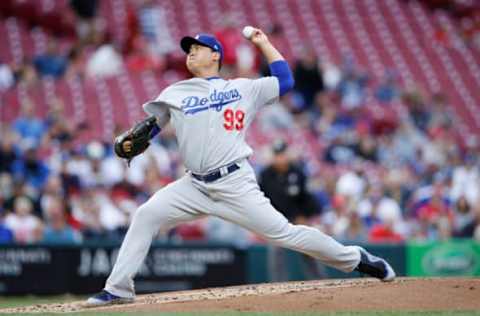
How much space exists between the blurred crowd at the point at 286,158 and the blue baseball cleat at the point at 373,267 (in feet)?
11.7

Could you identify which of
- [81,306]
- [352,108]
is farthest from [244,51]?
[81,306]

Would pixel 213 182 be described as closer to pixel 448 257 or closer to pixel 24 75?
pixel 448 257

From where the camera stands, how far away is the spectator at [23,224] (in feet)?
43.4

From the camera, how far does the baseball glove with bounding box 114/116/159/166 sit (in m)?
7.88

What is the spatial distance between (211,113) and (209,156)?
29 centimetres

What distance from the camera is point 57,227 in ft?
43.8

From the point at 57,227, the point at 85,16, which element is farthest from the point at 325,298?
the point at 85,16

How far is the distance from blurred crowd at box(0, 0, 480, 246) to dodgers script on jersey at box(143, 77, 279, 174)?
170 inches

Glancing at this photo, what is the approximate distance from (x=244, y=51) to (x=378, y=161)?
2.73 metres

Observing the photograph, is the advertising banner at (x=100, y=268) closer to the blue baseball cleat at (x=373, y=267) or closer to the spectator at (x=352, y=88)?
the blue baseball cleat at (x=373, y=267)

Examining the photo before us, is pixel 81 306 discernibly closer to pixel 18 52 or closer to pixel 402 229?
pixel 402 229

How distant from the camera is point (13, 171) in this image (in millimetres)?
14578

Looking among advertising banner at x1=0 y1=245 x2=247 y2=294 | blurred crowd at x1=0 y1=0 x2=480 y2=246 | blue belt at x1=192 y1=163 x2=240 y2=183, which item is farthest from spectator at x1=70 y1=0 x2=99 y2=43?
blue belt at x1=192 y1=163 x2=240 y2=183

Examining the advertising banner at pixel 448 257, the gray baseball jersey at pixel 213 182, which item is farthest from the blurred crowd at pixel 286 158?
the gray baseball jersey at pixel 213 182
